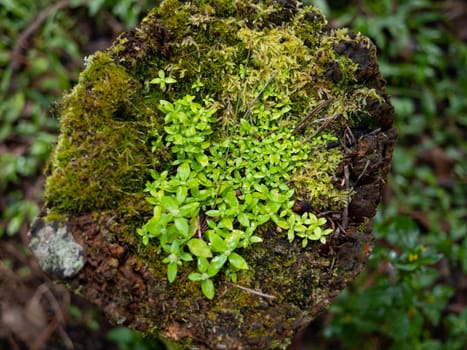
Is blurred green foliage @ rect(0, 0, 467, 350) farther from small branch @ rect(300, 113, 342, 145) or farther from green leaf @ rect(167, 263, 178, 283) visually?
green leaf @ rect(167, 263, 178, 283)

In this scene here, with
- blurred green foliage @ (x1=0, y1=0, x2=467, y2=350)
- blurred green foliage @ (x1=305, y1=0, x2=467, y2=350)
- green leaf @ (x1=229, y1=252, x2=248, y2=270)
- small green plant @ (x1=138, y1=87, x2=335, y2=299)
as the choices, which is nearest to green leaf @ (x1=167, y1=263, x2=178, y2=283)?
small green plant @ (x1=138, y1=87, x2=335, y2=299)

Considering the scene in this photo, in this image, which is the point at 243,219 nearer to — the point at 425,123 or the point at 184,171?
the point at 184,171

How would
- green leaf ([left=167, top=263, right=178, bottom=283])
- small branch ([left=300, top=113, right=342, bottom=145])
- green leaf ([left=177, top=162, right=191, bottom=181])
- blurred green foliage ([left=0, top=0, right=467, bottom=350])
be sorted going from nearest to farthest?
green leaf ([left=167, top=263, right=178, bottom=283]) → green leaf ([left=177, top=162, right=191, bottom=181]) → small branch ([left=300, top=113, right=342, bottom=145]) → blurred green foliage ([left=0, top=0, right=467, bottom=350])

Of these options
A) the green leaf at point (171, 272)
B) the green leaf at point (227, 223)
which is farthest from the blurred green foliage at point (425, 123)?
the green leaf at point (171, 272)

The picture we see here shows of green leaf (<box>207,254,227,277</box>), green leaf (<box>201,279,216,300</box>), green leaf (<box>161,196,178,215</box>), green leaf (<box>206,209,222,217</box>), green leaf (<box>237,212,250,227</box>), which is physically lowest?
green leaf (<box>201,279,216,300</box>)

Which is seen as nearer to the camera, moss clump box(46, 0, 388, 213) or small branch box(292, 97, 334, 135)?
moss clump box(46, 0, 388, 213)

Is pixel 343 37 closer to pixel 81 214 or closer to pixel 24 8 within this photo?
pixel 81 214
